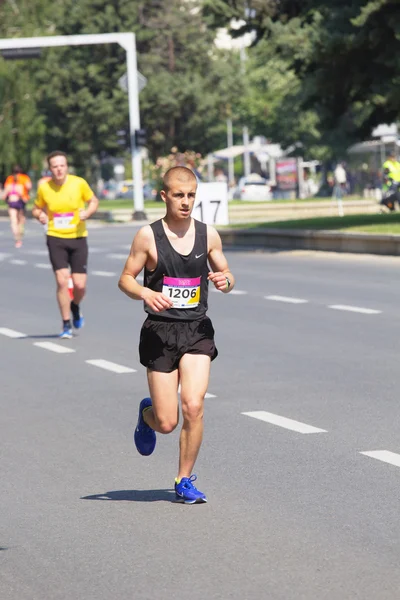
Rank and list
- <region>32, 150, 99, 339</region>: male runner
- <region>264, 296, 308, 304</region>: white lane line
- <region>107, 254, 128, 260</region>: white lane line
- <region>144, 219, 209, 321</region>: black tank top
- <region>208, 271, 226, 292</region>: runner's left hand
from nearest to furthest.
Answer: <region>208, 271, 226, 292</region>: runner's left hand → <region>144, 219, 209, 321</region>: black tank top → <region>32, 150, 99, 339</region>: male runner → <region>264, 296, 308, 304</region>: white lane line → <region>107, 254, 128, 260</region>: white lane line

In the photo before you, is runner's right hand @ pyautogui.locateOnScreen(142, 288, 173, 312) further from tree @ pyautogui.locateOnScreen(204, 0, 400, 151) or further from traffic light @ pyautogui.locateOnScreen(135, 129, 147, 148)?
traffic light @ pyautogui.locateOnScreen(135, 129, 147, 148)

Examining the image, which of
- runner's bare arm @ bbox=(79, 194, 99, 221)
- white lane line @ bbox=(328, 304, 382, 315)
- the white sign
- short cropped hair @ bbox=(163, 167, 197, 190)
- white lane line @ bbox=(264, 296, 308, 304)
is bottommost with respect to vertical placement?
white lane line @ bbox=(264, 296, 308, 304)

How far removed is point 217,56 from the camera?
295 feet

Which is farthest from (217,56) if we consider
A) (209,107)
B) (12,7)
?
(12,7)

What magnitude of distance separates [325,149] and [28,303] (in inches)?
2805

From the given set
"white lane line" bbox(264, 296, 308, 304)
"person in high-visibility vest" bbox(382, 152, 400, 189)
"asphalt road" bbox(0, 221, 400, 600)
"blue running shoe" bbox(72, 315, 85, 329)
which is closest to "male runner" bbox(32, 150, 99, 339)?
"blue running shoe" bbox(72, 315, 85, 329)

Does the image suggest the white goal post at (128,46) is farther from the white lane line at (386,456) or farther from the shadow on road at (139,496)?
the shadow on road at (139,496)

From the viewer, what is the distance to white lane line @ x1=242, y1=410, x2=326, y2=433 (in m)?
9.38

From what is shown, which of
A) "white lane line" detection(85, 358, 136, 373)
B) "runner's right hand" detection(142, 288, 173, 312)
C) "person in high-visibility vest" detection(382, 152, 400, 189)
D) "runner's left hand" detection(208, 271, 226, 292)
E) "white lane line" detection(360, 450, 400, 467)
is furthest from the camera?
"person in high-visibility vest" detection(382, 152, 400, 189)

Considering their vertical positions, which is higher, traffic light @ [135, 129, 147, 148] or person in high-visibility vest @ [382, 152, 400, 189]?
traffic light @ [135, 129, 147, 148]

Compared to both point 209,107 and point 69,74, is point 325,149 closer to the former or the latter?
point 209,107

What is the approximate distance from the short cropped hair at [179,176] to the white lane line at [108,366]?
5542 mm

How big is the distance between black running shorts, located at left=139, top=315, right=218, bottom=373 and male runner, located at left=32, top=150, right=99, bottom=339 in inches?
319

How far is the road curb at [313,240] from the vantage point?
27.0 m
